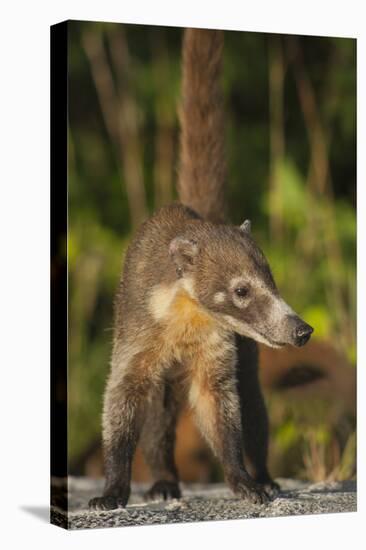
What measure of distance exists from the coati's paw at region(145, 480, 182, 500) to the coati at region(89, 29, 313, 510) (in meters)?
0.33

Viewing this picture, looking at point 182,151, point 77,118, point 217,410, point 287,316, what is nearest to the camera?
point 287,316

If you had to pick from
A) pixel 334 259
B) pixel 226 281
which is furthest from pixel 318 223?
pixel 226 281

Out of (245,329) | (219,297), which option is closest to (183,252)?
(219,297)

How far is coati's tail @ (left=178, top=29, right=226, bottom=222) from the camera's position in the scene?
29.4 feet

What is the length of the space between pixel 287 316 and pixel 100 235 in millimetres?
2799

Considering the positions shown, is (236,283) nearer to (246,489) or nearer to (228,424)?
(228,424)

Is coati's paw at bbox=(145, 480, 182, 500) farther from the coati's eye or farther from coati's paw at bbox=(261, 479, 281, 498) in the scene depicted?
the coati's eye

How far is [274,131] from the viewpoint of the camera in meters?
9.88

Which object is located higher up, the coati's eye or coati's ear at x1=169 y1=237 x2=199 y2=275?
coati's ear at x1=169 y1=237 x2=199 y2=275

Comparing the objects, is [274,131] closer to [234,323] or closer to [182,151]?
[182,151]

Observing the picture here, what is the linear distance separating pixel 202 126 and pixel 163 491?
2.52 meters

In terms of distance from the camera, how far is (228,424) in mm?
8133

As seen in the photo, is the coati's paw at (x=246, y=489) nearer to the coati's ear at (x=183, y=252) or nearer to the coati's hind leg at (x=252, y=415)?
the coati's hind leg at (x=252, y=415)

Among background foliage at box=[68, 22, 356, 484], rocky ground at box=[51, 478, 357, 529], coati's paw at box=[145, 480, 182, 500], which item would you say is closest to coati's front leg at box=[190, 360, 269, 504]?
rocky ground at box=[51, 478, 357, 529]
